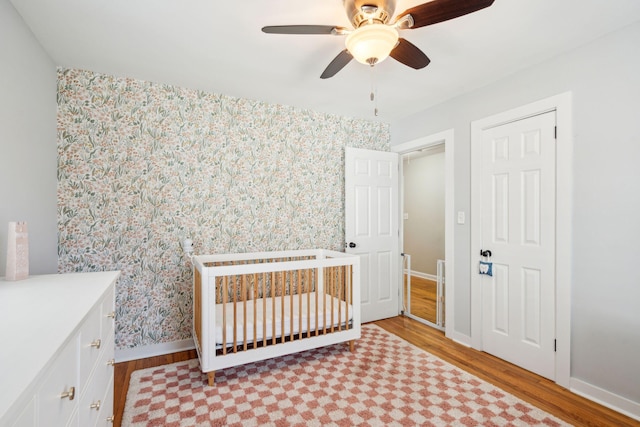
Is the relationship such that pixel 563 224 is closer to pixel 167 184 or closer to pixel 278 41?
pixel 278 41

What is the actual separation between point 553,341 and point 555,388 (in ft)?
1.01

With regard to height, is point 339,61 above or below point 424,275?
above

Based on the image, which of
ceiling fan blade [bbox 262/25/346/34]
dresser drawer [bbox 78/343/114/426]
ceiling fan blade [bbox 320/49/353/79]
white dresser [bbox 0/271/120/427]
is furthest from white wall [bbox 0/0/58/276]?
ceiling fan blade [bbox 320/49/353/79]

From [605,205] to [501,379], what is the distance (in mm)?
1396

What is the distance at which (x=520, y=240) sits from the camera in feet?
8.08

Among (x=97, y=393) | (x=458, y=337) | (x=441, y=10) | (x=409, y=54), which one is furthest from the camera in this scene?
(x=458, y=337)

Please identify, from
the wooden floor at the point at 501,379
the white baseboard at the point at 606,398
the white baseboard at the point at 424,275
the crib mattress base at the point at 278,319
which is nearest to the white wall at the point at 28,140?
the wooden floor at the point at 501,379

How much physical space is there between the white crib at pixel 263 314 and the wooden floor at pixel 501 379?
52 centimetres

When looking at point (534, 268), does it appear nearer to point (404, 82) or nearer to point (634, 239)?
point (634, 239)

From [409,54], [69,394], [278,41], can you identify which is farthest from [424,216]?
[69,394]

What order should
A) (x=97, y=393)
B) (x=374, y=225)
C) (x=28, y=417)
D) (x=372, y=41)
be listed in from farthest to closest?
(x=374, y=225) → (x=372, y=41) → (x=97, y=393) → (x=28, y=417)

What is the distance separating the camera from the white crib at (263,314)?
216cm

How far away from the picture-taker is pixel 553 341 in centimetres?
224

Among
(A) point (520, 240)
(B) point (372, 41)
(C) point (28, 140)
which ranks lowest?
(A) point (520, 240)
